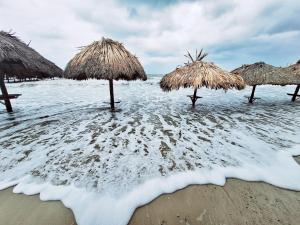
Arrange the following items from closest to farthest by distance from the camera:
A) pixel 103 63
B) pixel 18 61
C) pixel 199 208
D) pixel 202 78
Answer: pixel 199 208 < pixel 18 61 < pixel 103 63 < pixel 202 78

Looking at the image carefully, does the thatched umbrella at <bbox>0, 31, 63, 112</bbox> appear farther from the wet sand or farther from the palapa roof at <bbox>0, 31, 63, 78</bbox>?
the wet sand

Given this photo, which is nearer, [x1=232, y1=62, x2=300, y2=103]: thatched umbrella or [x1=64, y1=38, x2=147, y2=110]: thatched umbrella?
[x1=64, y1=38, x2=147, y2=110]: thatched umbrella

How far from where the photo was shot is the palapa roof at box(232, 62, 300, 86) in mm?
9203

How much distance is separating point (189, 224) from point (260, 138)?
3.90m

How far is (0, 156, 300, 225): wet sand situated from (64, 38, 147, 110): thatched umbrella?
16.3ft

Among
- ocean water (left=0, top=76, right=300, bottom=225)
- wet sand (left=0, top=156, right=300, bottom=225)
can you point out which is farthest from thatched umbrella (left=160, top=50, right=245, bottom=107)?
wet sand (left=0, top=156, right=300, bottom=225)

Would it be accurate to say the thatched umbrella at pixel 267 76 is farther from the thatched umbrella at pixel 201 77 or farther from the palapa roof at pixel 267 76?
the thatched umbrella at pixel 201 77

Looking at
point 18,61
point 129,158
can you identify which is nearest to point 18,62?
point 18,61

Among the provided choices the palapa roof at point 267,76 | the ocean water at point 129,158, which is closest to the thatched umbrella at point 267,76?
the palapa roof at point 267,76

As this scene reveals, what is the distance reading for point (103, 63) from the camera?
6.71 metres

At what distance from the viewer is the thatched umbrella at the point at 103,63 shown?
670 cm

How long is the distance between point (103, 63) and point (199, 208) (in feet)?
20.0

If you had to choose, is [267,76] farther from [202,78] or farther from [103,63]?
[103,63]

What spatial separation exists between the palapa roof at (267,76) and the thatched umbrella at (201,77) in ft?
7.09
